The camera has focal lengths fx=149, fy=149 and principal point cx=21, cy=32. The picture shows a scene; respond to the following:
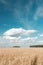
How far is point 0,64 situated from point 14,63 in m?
0.63

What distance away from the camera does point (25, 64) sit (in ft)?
21.2

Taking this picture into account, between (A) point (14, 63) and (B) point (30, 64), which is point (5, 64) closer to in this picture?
(A) point (14, 63)

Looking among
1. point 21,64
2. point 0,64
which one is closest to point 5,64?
point 0,64

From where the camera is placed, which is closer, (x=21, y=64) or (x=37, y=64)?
(x=21, y=64)

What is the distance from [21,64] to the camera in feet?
21.1

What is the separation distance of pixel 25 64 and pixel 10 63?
2.28 feet

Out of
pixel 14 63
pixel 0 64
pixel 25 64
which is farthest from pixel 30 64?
pixel 0 64

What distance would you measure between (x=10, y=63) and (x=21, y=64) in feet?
1.78

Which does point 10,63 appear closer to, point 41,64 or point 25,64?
point 25,64

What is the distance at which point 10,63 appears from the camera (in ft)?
21.9

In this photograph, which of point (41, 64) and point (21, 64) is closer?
point (21, 64)

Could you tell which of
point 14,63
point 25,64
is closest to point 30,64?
point 25,64

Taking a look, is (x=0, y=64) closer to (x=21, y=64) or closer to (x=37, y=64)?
(x=21, y=64)

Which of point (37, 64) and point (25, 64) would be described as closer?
point (25, 64)
